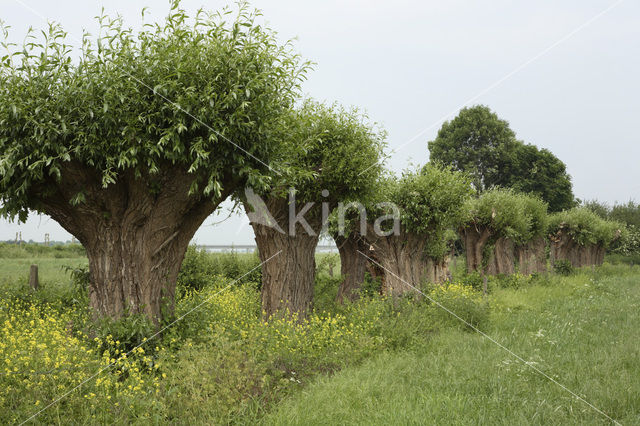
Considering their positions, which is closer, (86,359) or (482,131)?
(86,359)

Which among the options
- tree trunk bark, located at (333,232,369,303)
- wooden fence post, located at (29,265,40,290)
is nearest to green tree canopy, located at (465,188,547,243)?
tree trunk bark, located at (333,232,369,303)

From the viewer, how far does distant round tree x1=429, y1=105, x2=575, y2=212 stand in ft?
161

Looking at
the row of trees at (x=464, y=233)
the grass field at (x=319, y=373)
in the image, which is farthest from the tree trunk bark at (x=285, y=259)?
the row of trees at (x=464, y=233)

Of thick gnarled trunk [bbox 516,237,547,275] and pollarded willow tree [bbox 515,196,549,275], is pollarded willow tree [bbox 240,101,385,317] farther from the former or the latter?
thick gnarled trunk [bbox 516,237,547,275]

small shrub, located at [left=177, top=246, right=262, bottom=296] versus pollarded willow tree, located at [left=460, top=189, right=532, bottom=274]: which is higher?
pollarded willow tree, located at [left=460, top=189, right=532, bottom=274]

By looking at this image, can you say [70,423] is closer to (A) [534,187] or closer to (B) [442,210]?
(B) [442,210]

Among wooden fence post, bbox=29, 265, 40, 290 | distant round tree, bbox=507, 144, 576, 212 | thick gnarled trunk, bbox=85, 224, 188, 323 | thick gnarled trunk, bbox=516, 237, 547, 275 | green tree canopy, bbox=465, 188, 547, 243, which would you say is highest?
distant round tree, bbox=507, 144, 576, 212

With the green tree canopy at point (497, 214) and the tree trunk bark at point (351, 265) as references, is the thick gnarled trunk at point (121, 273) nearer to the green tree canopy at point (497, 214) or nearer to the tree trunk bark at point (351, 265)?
the tree trunk bark at point (351, 265)

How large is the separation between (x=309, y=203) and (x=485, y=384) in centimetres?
696

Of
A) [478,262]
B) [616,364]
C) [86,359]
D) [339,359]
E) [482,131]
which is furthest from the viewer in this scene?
[482,131]

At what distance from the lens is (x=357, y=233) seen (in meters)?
19.2

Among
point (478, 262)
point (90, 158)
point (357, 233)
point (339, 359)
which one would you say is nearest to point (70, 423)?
point (90, 158)

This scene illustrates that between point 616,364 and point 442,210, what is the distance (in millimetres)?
9506

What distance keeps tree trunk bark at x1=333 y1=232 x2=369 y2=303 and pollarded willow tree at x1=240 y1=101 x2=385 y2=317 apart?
6.84m
